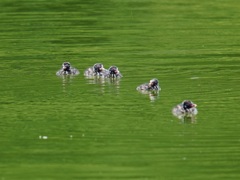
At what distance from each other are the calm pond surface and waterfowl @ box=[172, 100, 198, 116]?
197 mm

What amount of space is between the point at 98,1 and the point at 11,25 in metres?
7.88

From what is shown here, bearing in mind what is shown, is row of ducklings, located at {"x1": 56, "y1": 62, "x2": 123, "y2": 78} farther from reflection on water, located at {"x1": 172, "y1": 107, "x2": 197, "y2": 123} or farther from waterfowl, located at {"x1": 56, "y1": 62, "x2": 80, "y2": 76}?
reflection on water, located at {"x1": 172, "y1": 107, "x2": 197, "y2": 123}

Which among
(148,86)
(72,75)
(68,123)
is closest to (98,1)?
(72,75)

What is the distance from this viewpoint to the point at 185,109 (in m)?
20.9

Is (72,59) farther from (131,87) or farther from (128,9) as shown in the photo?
(128,9)

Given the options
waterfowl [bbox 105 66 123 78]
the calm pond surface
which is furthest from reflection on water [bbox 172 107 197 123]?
waterfowl [bbox 105 66 123 78]

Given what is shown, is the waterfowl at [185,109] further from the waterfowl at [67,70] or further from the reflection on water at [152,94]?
the waterfowl at [67,70]

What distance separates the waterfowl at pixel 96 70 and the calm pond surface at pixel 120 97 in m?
0.22

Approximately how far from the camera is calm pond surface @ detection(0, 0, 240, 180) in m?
17.5

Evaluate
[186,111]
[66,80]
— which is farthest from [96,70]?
[186,111]

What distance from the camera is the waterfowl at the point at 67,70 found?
26186mm

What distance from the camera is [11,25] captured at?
36.2 meters

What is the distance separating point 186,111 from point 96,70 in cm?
569

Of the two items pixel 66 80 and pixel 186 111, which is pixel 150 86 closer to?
pixel 186 111
